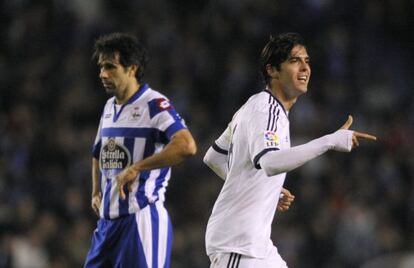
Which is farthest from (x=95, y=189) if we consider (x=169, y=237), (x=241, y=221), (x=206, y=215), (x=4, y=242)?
(x=206, y=215)

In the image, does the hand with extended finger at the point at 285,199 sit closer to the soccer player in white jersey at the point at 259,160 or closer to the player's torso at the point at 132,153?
the soccer player in white jersey at the point at 259,160

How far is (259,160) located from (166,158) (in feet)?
2.70

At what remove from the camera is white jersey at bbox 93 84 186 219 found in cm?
577

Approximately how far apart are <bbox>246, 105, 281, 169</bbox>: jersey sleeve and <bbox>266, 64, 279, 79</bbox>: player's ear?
0.33 m

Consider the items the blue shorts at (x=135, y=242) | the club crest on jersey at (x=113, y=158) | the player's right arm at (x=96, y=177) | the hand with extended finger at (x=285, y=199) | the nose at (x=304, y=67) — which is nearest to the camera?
the nose at (x=304, y=67)

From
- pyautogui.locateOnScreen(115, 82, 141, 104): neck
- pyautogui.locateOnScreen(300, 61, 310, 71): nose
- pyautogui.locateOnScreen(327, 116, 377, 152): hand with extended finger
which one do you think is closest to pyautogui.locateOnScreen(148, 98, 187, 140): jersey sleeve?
pyautogui.locateOnScreen(115, 82, 141, 104): neck

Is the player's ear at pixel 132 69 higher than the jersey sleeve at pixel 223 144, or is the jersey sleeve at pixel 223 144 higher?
the player's ear at pixel 132 69

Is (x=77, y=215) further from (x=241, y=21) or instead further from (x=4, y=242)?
(x=241, y=21)

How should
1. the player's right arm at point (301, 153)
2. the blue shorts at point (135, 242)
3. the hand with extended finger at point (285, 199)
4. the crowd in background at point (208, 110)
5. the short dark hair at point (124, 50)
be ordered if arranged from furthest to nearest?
1. the crowd in background at point (208, 110)
2. the short dark hair at point (124, 50)
3. the blue shorts at point (135, 242)
4. the hand with extended finger at point (285, 199)
5. the player's right arm at point (301, 153)

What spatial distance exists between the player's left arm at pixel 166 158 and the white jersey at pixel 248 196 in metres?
0.43

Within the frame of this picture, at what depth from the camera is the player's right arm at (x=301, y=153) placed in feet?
16.0

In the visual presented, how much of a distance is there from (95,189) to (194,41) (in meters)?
7.33

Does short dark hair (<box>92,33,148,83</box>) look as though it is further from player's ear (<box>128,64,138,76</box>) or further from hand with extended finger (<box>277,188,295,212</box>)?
hand with extended finger (<box>277,188,295,212</box>)

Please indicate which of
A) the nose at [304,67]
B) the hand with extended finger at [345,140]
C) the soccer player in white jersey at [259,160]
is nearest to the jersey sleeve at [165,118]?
the soccer player in white jersey at [259,160]
